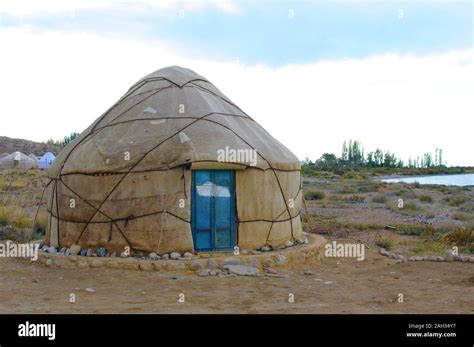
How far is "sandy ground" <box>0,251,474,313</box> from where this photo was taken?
5805 mm

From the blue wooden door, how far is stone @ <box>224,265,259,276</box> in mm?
805

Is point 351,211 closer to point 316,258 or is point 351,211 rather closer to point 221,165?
point 316,258

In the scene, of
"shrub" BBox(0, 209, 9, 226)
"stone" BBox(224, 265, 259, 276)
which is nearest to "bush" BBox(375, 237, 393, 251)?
"stone" BBox(224, 265, 259, 276)

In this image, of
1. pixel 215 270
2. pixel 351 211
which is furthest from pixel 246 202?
pixel 351 211

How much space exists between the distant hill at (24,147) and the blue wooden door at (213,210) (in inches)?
1776

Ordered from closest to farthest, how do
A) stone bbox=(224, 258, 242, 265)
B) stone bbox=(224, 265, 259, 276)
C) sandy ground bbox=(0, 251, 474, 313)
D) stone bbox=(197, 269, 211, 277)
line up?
1. sandy ground bbox=(0, 251, 474, 313)
2. stone bbox=(197, 269, 211, 277)
3. stone bbox=(224, 265, 259, 276)
4. stone bbox=(224, 258, 242, 265)

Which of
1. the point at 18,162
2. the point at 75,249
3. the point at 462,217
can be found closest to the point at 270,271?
the point at 75,249

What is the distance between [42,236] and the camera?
11219 millimetres

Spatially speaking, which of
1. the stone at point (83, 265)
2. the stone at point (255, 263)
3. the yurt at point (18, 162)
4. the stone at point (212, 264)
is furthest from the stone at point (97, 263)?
the yurt at point (18, 162)

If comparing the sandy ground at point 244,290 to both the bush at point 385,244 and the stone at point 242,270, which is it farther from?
the bush at point 385,244

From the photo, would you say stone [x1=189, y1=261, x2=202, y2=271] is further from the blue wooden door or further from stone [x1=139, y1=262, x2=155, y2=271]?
the blue wooden door

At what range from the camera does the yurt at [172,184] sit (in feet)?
26.8

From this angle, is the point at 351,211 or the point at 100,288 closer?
the point at 100,288

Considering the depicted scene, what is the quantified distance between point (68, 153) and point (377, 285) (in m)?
5.74
